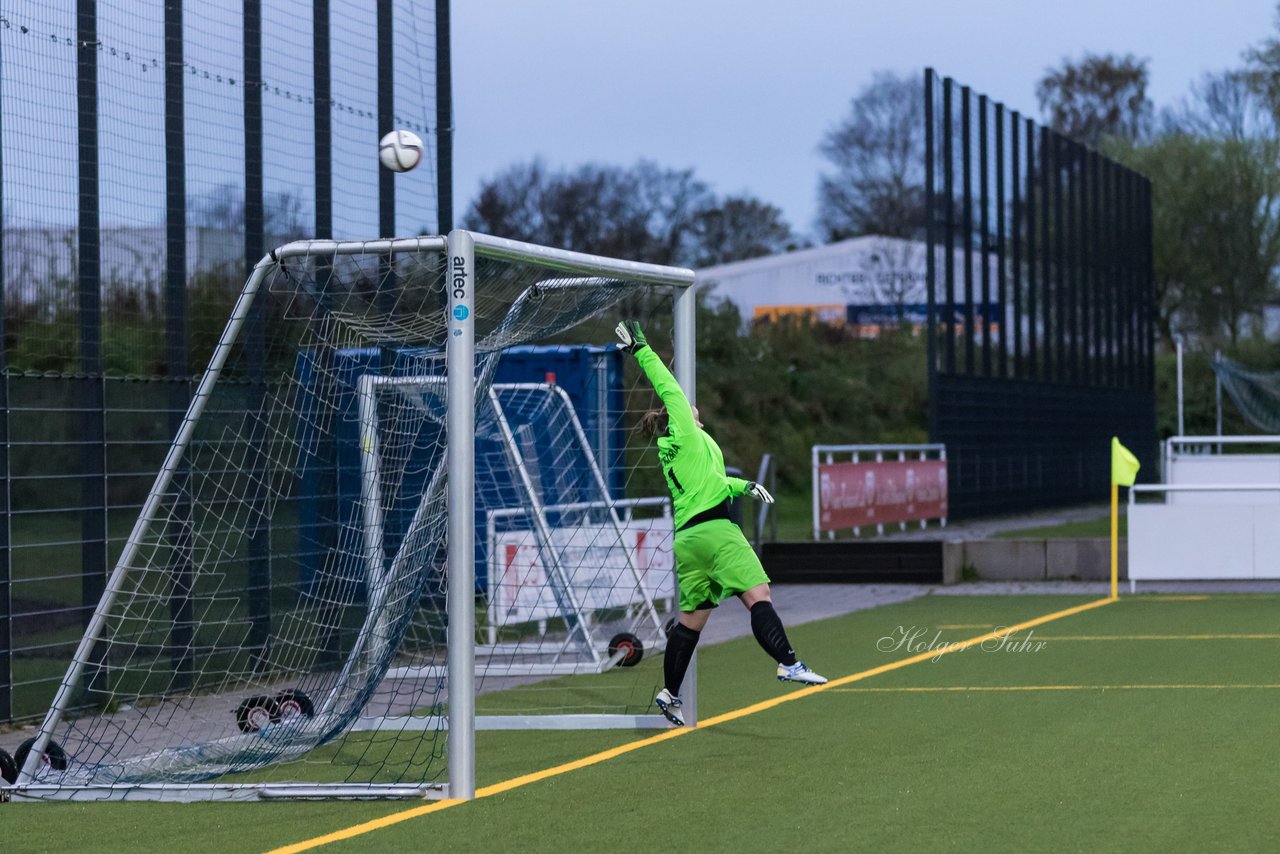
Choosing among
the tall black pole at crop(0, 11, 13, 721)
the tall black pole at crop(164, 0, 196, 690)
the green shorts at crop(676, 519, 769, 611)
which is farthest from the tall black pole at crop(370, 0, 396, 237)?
the green shorts at crop(676, 519, 769, 611)

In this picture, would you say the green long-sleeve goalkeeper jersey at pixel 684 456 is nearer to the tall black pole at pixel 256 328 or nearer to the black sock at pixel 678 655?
the black sock at pixel 678 655

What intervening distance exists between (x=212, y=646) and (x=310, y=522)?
4.68 ft

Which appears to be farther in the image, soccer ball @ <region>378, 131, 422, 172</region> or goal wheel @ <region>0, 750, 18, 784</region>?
soccer ball @ <region>378, 131, 422, 172</region>

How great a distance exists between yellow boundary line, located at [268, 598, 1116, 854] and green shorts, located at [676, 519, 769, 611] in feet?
2.53

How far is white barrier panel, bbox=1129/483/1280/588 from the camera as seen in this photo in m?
17.3

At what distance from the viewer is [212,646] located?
39.5 feet

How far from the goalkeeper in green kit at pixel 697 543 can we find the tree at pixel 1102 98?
7009cm

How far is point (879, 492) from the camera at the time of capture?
80.3ft

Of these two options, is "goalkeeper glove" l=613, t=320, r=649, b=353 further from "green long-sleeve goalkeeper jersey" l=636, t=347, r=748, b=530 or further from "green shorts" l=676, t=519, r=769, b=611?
"green shorts" l=676, t=519, r=769, b=611

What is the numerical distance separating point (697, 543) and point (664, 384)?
85 centimetres

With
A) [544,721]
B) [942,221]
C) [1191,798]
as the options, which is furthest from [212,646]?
[942,221]

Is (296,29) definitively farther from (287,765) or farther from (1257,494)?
(1257,494)

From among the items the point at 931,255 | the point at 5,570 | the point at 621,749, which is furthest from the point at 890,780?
the point at 931,255

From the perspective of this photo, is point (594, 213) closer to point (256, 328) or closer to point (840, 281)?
point (840, 281)
